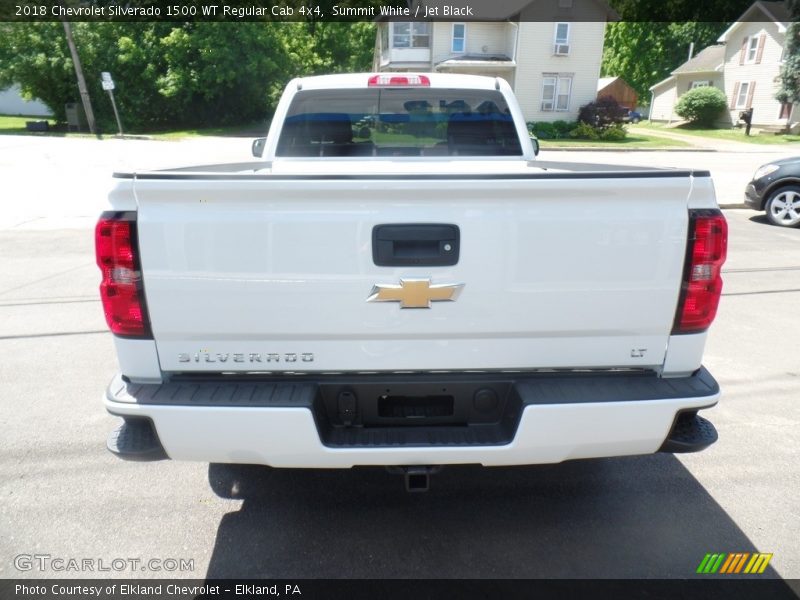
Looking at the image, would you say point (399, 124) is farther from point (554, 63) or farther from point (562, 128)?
point (554, 63)

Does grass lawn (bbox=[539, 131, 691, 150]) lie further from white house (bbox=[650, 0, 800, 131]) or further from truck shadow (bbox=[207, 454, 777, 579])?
truck shadow (bbox=[207, 454, 777, 579])

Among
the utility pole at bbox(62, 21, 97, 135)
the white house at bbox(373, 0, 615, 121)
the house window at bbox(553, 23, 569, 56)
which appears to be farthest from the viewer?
the house window at bbox(553, 23, 569, 56)

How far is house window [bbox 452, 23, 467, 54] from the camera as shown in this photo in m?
36.1

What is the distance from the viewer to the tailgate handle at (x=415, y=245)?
2.20 meters

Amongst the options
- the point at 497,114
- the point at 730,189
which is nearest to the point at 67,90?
the point at 730,189

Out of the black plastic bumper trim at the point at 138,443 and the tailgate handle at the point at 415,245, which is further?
the black plastic bumper trim at the point at 138,443

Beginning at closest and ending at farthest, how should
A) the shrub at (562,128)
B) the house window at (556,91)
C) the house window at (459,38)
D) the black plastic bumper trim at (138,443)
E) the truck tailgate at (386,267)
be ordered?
the truck tailgate at (386,267) < the black plastic bumper trim at (138,443) < the shrub at (562,128) < the house window at (556,91) < the house window at (459,38)

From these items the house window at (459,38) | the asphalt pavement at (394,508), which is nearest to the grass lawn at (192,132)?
the house window at (459,38)

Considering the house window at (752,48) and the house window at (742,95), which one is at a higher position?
the house window at (752,48)

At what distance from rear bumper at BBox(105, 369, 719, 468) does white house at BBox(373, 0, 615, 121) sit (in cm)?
3529

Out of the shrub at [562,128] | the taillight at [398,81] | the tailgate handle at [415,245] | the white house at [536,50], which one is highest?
the white house at [536,50]

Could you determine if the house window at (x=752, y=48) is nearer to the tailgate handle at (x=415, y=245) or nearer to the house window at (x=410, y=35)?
the house window at (x=410, y=35)

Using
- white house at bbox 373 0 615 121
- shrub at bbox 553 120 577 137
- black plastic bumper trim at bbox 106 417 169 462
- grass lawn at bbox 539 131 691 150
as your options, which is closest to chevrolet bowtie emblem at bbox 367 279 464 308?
black plastic bumper trim at bbox 106 417 169 462

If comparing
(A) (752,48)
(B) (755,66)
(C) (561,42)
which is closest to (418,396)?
(C) (561,42)
